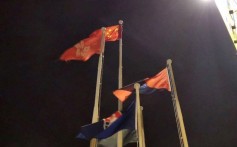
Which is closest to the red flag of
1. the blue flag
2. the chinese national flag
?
the chinese national flag

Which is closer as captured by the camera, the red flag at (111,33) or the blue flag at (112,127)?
the blue flag at (112,127)

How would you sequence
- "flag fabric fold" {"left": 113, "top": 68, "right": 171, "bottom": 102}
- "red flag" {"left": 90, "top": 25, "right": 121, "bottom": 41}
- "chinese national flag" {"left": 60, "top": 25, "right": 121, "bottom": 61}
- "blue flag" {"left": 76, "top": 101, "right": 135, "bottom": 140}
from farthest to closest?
"red flag" {"left": 90, "top": 25, "right": 121, "bottom": 41} → "chinese national flag" {"left": 60, "top": 25, "right": 121, "bottom": 61} → "flag fabric fold" {"left": 113, "top": 68, "right": 171, "bottom": 102} → "blue flag" {"left": 76, "top": 101, "right": 135, "bottom": 140}

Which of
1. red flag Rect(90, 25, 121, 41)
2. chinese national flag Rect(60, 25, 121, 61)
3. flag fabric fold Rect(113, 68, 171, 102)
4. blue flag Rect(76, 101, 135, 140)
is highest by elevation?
red flag Rect(90, 25, 121, 41)

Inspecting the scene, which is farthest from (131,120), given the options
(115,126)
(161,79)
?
(161,79)

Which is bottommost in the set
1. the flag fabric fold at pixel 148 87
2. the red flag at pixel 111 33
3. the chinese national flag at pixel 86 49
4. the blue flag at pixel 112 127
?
the blue flag at pixel 112 127

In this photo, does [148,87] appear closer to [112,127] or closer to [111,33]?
[112,127]

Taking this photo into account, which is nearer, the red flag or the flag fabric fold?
the flag fabric fold

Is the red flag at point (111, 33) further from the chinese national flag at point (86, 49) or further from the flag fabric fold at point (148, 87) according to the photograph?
the flag fabric fold at point (148, 87)

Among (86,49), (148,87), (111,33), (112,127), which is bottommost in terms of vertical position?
(112,127)

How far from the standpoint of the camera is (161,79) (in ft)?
26.2

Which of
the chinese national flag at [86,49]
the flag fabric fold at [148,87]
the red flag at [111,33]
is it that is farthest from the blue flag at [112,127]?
the red flag at [111,33]

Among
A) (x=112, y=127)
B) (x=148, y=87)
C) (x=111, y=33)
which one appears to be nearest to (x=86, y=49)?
(x=111, y=33)

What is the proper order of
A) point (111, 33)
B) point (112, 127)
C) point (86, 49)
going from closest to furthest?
point (112, 127) < point (86, 49) < point (111, 33)

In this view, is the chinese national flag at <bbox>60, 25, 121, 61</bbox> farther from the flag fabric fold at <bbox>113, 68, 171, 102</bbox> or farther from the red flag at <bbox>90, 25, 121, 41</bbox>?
the flag fabric fold at <bbox>113, 68, 171, 102</bbox>
